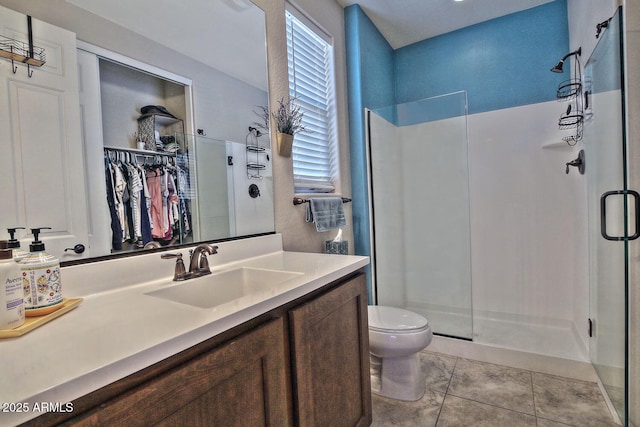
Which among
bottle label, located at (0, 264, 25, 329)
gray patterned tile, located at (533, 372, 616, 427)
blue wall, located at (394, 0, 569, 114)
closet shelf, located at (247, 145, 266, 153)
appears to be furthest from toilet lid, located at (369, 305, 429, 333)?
blue wall, located at (394, 0, 569, 114)

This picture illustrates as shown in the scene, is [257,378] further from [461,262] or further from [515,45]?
[515,45]

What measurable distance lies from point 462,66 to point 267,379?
3079 mm

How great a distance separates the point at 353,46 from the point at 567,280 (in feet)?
8.30

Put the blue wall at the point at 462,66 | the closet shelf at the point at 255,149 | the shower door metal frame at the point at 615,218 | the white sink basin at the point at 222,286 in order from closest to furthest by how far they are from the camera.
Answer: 1. the white sink basin at the point at 222,286
2. the shower door metal frame at the point at 615,218
3. the closet shelf at the point at 255,149
4. the blue wall at the point at 462,66

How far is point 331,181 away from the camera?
244 centimetres

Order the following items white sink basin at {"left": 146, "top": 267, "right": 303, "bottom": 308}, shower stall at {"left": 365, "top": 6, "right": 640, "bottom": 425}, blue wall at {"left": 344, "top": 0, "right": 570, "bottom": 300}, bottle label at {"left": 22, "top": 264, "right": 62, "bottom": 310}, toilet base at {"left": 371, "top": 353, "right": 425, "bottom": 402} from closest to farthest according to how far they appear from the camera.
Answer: bottle label at {"left": 22, "top": 264, "right": 62, "bottom": 310}, white sink basin at {"left": 146, "top": 267, "right": 303, "bottom": 308}, toilet base at {"left": 371, "top": 353, "right": 425, "bottom": 402}, shower stall at {"left": 365, "top": 6, "right": 640, "bottom": 425}, blue wall at {"left": 344, "top": 0, "right": 570, "bottom": 300}

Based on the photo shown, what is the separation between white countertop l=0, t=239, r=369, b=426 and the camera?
Answer: 1.59ft

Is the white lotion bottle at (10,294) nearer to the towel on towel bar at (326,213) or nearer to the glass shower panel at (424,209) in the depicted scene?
the towel on towel bar at (326,213)

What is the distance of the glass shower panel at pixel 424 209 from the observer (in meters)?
2.47

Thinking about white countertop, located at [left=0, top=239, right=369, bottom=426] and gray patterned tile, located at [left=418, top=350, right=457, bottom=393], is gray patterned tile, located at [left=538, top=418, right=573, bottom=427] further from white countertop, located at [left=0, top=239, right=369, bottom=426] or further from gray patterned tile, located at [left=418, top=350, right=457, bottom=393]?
white countertop, located at [left=0, top=239, right=369, bottom=426]

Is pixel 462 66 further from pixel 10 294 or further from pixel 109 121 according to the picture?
pixel 10 294

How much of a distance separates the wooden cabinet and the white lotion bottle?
1.04ft

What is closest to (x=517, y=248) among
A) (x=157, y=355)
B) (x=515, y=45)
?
(x=515, y=45)

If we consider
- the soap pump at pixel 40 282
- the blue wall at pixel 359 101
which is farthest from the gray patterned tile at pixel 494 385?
the soap pump at pixel 40 282
